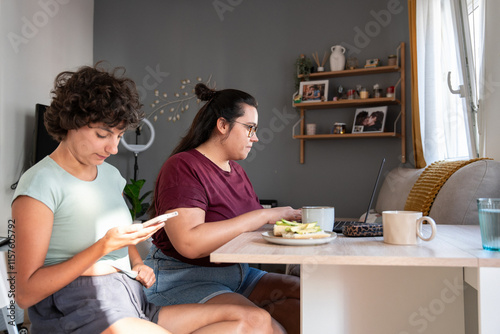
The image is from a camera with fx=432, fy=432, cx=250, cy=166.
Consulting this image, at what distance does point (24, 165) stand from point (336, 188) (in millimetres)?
2677

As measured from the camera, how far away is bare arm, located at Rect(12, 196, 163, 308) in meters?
0.89

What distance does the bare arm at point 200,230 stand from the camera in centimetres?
118

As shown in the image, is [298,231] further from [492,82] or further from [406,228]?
[492,82]

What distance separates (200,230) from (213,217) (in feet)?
0.70

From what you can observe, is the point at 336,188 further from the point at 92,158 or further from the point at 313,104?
the point at 92,158

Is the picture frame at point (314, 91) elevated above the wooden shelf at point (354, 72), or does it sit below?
below

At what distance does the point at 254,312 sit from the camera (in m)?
1.08

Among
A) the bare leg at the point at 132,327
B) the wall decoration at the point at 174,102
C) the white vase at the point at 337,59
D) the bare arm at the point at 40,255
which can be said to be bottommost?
the bare leg at the point at 132,327

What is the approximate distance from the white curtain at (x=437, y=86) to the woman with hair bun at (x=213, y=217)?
177 centimetres

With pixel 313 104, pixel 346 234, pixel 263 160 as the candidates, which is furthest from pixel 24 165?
pixel 346 234

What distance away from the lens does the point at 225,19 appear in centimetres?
430

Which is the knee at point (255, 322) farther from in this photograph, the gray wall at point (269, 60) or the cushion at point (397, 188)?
the gray wall at point (269, 60)

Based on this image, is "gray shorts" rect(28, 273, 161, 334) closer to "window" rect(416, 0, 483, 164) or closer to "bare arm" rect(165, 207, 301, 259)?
"bare arm" rect(165, 207, 301, 259)

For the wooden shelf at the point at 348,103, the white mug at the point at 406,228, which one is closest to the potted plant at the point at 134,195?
the wooden shelf at the point at 348,103
